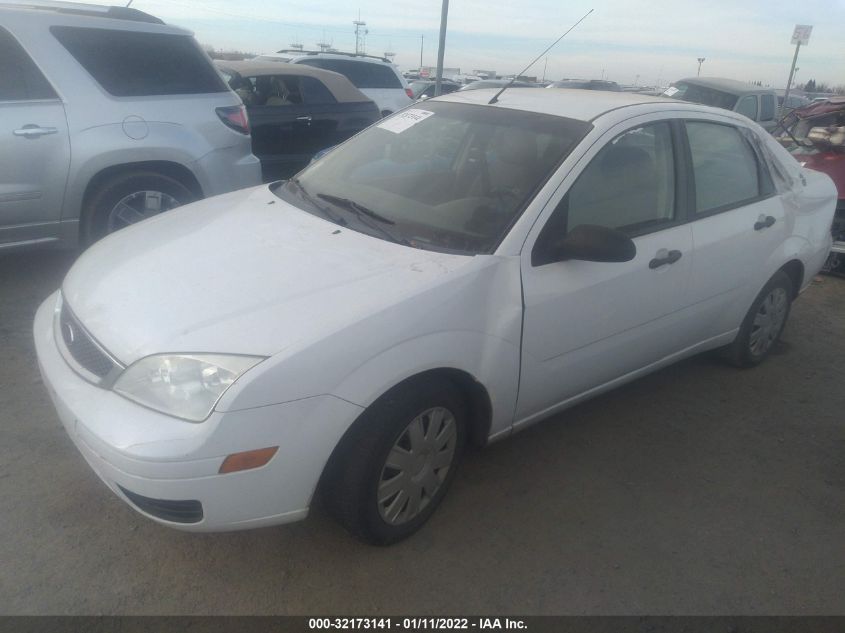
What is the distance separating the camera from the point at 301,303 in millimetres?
2365

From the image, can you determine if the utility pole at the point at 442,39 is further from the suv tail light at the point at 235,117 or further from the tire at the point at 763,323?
the tire at the point at 763,323

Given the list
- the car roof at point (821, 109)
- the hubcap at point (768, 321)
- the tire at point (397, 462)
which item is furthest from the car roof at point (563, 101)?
the car roof at point (821, 109)

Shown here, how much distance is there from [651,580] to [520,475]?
770 mm

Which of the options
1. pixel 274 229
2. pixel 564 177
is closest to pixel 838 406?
pixel 564 177

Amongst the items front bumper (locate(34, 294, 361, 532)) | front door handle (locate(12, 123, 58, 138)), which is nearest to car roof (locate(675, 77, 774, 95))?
front door handle (locate(12, 123, 58, 138))

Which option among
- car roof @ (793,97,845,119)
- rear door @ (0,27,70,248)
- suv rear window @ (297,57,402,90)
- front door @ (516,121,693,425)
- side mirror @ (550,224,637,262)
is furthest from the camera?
suv rear window @ (297,57,402,90)

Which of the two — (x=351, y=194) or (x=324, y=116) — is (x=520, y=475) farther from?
(x=324, y=116)

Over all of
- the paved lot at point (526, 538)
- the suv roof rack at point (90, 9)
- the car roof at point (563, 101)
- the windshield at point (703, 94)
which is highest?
the suv roof rack at point (90, 9)

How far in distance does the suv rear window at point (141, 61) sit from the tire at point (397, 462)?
3.70 meters

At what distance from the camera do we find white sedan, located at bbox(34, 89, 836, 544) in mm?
2184

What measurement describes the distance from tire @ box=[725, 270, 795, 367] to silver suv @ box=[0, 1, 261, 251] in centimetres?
380

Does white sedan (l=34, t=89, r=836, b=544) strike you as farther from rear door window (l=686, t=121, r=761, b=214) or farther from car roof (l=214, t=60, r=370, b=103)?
car roof (l=214, t=60, r=370, b=103)

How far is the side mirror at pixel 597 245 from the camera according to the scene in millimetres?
2748

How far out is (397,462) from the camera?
8.36 ft
